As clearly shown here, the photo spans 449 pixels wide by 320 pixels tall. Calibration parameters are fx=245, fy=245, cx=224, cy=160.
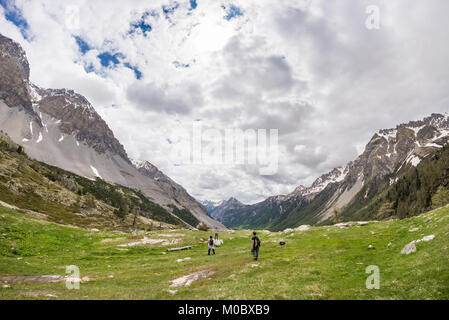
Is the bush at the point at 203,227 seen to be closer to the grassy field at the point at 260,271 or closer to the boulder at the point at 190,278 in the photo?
the grassy field at the point at 260,271

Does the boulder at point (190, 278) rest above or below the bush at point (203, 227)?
below

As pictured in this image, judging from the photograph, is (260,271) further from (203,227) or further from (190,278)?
(203,227)

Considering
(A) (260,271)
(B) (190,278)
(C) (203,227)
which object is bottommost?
(B) (190,278)

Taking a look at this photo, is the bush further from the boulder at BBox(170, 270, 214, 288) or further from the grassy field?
the boulder at BBox(170, 270, 214, 288)

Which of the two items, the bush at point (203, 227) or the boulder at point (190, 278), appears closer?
the boulder at point (190, 278)

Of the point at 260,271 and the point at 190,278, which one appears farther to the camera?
the point at 260,271

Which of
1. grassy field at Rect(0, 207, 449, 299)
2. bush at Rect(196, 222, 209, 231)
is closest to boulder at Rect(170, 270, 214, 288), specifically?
grassy field at Rect(0, 207, 449, 299)

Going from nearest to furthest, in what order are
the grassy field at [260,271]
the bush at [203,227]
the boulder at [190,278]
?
1. the grassy field at [260,271]
2. the boulder at [190,278]
3. the bush at [203,227]

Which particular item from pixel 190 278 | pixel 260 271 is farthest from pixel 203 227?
pixel 260 271

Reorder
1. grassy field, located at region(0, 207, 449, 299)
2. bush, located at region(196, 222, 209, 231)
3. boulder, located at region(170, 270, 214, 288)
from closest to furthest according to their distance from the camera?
1. grassy field, located at region(0, 207, 449, 299)
2. boulder, located at region(170, 270, 214, 288)
3. bush, located at region(196, 222, 209, 231)

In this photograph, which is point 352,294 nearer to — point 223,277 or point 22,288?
point 223,277

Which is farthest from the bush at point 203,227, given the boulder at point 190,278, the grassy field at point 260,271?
the boulder at point 190,278

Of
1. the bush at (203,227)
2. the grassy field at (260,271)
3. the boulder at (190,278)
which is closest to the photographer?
the grassy field at (260,271)
